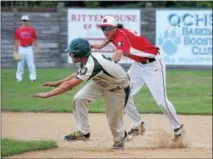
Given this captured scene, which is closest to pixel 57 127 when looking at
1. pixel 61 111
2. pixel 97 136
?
pixel 97 136

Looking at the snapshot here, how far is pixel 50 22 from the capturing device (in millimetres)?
27797

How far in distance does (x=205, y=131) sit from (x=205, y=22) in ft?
51.0

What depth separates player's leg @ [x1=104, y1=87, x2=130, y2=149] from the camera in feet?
30.5

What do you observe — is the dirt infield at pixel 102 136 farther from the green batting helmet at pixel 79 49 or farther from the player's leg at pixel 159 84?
the green batting helmet at pixel 79 49

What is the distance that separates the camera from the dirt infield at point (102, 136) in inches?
358

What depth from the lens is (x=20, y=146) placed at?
30.9 ft

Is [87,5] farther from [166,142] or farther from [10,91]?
[166,142]

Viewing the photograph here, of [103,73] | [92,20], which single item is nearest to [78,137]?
[103,73]

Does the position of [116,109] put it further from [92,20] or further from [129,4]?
[129,4]

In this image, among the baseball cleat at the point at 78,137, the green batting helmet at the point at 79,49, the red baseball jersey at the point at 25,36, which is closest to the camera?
the green batting helmet at the point at 79,49

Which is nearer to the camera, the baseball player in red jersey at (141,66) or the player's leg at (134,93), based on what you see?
the baseball player in red jersey at (141,66)

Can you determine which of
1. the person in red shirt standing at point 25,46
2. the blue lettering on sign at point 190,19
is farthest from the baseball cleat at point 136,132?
the blue lettering on sign at point 190,19

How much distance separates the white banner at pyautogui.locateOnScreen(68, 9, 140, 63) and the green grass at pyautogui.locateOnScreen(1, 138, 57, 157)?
1719 centimetres

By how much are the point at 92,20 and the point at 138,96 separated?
418 inches
